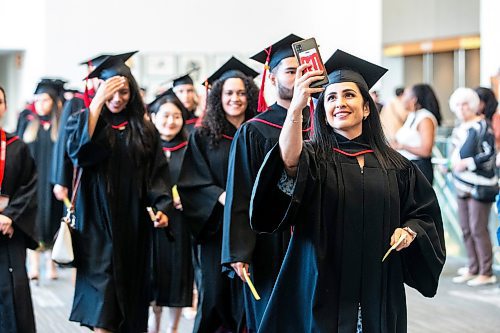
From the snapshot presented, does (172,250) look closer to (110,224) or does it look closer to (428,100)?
(110,224)

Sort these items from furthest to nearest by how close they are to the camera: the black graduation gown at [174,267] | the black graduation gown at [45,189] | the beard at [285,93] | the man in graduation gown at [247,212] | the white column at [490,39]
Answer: the white column at [490,39] → the black graduation gown at [45,189] → the black graduation gown at [174,267] → the beard at [285,93] → the man in graduation gown at [247,212]

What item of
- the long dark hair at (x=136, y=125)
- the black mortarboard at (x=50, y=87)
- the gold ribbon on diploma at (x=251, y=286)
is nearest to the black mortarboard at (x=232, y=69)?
the long dark hair at (x=136, y=125)

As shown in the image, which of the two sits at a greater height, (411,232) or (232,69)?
(232,69)

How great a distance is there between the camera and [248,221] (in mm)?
4941

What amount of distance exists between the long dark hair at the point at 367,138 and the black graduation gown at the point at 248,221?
86cm

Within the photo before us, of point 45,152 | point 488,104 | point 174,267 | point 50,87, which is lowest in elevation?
point 174,267

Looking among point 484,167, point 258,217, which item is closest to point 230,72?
point 258,217

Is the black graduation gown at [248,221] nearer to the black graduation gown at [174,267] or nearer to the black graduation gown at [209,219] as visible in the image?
the black graduation gown at [209,219]

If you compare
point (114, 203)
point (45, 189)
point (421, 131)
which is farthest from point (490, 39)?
point (114, 203)

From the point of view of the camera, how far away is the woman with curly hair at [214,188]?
5727 millimetres

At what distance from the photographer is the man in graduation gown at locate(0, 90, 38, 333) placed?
572cm

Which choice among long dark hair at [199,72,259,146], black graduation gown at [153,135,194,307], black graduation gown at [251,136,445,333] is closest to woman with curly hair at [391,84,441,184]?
black graduation gown at [153,135,194,307]

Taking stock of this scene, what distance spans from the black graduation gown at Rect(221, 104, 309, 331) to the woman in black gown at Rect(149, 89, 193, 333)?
1.44 meters

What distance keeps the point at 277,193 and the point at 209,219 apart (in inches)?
Answer: 75.6
